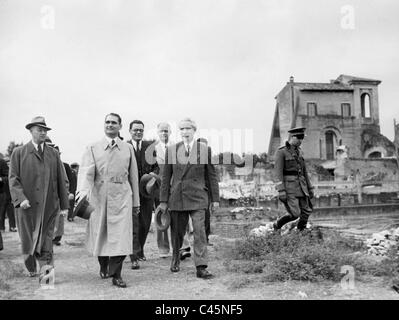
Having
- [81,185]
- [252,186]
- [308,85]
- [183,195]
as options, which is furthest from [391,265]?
[308,85]

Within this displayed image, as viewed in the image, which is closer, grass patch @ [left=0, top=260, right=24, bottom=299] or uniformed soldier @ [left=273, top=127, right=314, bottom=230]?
grass patch @ [left=0, top=260, right=24, bottom=299]

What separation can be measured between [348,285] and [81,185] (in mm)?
3515

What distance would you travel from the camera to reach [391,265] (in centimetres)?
581

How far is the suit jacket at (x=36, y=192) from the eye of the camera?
20.3 feet

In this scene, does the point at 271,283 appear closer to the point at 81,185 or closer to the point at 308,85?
the point at 81,185

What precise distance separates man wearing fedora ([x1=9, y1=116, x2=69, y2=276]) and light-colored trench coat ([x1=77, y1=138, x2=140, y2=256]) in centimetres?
69

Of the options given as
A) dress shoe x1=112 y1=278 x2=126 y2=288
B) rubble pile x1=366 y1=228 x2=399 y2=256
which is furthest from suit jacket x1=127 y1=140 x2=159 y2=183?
rubble pile x1=366 y1=228 x2=399 y2=256

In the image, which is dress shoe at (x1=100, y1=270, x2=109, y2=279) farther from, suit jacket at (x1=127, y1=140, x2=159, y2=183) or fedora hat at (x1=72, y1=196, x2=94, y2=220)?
suit jacket at (x1=127, y1=140, x2=159, y2=183)

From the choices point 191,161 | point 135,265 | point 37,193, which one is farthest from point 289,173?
point 37,193

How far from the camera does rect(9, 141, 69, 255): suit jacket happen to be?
20.3 ft

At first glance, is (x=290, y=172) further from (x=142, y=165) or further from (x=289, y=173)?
(x=142, y=165)

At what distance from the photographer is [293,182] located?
8148mm

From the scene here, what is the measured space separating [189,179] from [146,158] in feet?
4.73
